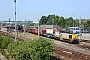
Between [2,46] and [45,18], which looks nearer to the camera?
[2,46]

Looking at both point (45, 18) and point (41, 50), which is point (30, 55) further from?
point (45, 18)

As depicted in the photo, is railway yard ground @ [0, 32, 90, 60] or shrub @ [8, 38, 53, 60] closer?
shrub @ [8, 38, 53, 60]

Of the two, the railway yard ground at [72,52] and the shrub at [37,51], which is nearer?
the shrub at [37,51]

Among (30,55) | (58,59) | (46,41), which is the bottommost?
(58,59)

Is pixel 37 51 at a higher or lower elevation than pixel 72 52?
higher

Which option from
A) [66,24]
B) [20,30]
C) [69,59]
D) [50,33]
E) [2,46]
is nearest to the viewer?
[69,59]

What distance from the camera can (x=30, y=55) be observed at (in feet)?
38.1

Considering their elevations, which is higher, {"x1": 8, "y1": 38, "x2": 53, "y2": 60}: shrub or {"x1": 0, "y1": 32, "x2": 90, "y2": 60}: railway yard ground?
{"x1": 8, "y1": 38, "x2": 53, "y2": 60}: shrub

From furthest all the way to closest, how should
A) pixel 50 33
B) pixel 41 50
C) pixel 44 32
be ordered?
pixel 44 32, pixel 50 33, pixel 41 50

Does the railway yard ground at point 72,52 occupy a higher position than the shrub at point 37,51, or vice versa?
the shrub at point 37,51

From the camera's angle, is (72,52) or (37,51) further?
(72,52)

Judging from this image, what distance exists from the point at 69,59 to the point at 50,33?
27.9m

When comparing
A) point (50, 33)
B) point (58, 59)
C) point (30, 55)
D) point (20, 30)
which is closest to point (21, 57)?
point (30, 55)

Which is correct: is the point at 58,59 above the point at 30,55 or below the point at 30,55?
below
